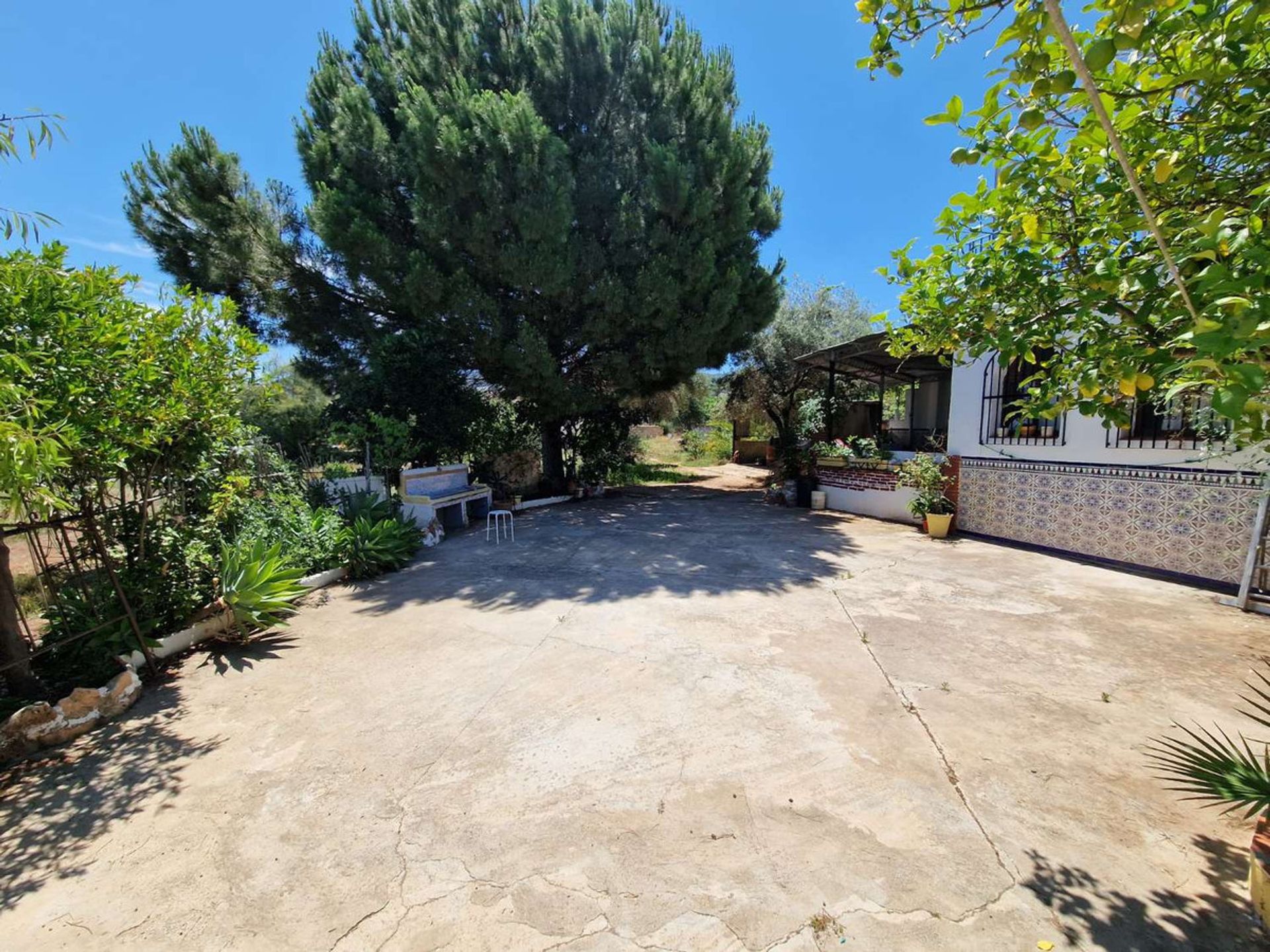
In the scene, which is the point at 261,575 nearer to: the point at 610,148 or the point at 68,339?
the point at 68,339

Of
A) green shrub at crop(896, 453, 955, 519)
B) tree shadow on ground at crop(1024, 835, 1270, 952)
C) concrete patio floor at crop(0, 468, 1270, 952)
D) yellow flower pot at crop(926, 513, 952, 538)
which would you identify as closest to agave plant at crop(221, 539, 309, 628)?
concrete patio floor at crop(0, 468, 1270, 952)

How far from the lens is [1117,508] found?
233 inches

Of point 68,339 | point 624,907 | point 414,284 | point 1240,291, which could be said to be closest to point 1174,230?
point 1240,291

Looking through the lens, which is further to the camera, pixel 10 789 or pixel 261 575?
pixel 261 575

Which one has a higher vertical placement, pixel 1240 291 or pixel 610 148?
pixel 610 148

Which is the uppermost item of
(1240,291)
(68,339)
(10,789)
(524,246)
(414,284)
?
(524,246)

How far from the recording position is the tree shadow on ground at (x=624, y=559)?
535 cm

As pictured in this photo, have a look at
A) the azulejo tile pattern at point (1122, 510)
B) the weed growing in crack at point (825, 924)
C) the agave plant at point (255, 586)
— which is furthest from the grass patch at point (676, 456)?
the weed growing in crack at point (825, 924)

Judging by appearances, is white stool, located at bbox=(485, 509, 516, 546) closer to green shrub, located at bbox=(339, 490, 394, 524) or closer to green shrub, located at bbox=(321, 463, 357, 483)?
green shrub, located at bbox=(339, 490, 394, 524)

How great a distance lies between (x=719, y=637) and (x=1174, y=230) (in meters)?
3.37

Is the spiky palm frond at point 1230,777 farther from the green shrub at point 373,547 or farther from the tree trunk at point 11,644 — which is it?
the green shrub at point 373,547

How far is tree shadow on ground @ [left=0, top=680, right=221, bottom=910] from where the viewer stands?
206 cm

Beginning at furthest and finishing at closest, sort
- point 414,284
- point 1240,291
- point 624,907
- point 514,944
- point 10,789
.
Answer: point 414,284
point 10,789
point 624,907
point 514,944
point 1240,291

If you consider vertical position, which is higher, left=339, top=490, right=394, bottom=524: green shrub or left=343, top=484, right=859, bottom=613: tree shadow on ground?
left=339, top=490, right=394, bottom=524: green shrub
